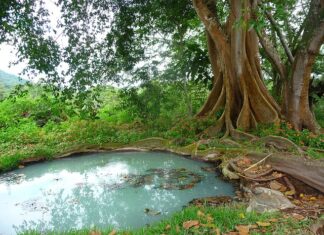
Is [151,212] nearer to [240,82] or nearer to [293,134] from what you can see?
[293,134]

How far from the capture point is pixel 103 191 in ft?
21.0

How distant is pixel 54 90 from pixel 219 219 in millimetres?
6900

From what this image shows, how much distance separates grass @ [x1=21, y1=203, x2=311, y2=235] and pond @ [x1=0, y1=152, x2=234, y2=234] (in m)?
0.95

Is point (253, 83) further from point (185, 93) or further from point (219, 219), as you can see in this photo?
point (219, 219)

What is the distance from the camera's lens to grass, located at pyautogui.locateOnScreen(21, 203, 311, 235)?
354cm

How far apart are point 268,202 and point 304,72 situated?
467 centimetres

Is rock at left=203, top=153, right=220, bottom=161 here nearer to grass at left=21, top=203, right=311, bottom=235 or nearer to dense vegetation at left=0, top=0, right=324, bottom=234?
dense vegetation at left=0, top=0, right=324, bottom=234

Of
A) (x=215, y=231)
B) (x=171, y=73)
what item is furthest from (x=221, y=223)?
(x=171, y=73)

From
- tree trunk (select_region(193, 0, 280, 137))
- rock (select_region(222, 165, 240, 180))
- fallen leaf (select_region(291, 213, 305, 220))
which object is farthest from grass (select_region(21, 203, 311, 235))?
tree trunk (select_region(193, 0, 280, 137))

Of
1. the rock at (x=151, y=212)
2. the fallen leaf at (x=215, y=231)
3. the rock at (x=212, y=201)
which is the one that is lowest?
the rock at (x=151, y=212)

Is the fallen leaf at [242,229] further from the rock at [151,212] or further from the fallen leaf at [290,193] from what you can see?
the fallen leaf at [290,193]

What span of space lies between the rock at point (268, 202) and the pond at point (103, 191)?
1045 mm

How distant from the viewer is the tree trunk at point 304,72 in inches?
298

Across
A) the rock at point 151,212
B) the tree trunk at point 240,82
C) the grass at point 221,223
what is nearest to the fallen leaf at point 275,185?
the grass at point 221,223
